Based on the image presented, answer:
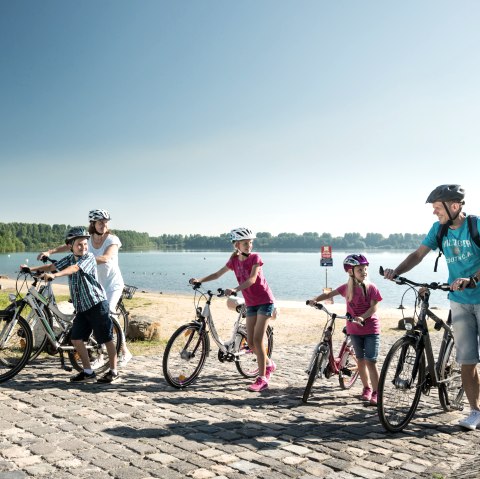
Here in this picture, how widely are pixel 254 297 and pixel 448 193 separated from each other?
9.61 ft

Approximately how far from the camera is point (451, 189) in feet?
17.7

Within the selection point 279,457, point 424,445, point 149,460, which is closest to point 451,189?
point 424,445

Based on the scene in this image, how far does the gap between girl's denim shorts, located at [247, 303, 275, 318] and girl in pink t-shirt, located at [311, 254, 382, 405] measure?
86 cm

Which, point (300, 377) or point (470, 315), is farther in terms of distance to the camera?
point (300, 377)

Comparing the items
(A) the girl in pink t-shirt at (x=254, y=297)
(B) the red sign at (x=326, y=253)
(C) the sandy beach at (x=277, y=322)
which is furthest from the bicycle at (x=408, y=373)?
(B) the red sign at (x=326, y=253)

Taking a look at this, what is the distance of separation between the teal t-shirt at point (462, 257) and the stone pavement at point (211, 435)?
140 centimetres

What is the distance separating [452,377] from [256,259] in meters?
2.78

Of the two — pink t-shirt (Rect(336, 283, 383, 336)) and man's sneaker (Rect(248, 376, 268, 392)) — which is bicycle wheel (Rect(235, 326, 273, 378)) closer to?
man's sneaker (Rect(248, 376, 268, 392))

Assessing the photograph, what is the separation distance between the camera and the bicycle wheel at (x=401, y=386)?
537 centimetres

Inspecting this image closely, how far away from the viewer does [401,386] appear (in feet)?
17.7

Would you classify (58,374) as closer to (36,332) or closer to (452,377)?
(36,332)

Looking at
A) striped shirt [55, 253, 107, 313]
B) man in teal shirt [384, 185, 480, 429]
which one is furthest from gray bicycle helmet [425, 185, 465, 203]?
striped shirt [55, 253, 107, 313]

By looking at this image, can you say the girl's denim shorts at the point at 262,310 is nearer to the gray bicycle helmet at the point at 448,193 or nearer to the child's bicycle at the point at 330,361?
the child's bicycle at the point at 330,361

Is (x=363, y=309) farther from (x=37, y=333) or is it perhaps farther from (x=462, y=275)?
(x=37, y=333)
